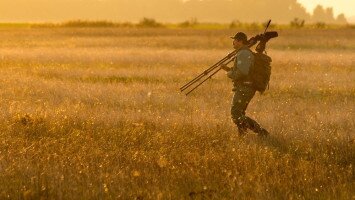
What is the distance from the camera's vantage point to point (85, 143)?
879 cm

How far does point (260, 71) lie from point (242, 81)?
369 millimetres

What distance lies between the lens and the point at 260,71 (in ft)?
28.5

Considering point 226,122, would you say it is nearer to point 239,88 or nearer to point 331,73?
point 239,88

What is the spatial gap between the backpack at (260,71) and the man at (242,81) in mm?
66

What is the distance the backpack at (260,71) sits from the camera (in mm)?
8578

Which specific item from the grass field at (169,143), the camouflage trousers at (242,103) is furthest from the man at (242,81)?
the grass field at (169,143)

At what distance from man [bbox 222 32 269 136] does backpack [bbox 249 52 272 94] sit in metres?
0.07

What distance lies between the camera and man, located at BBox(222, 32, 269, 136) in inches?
339

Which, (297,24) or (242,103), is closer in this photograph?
(242,103)


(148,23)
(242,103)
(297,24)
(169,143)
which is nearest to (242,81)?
(242,103)

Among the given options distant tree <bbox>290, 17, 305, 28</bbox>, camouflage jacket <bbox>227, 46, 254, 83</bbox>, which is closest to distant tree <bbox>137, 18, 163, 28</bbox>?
distant tree <bbox>290, 17, 305, 28</bbox>

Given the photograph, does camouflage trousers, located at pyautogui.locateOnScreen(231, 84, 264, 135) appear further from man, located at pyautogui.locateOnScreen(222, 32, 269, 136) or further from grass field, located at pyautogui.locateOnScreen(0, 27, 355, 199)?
grass field, located at pyautogui.locateOnScreen(0, 27, 355, 199)

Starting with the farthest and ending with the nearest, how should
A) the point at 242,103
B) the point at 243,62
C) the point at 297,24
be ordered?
1. the point at 297,24
2. the point at 242,103
3. the point at 243,62

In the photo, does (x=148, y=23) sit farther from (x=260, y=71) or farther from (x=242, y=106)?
(x=260, y=71)
